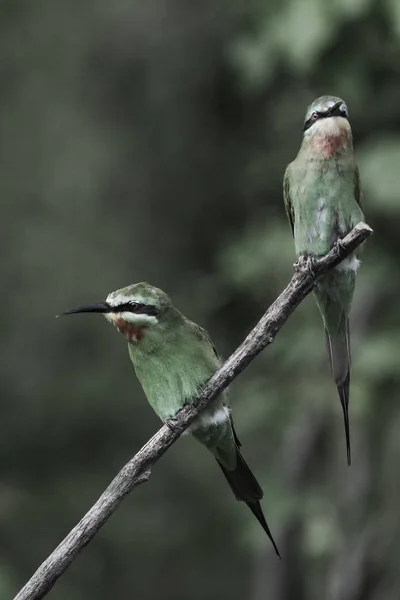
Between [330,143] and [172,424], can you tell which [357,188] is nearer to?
[330,143]

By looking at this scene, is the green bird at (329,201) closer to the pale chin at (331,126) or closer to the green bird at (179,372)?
the pale chin at (331,126)

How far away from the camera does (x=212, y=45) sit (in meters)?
6.33

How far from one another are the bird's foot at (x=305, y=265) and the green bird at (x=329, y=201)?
2.5 inches

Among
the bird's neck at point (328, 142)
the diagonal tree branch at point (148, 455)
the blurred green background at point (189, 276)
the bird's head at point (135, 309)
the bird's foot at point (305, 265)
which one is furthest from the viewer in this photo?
the blurred green background at point (189, 276)

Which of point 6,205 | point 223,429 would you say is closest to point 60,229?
point 6,205

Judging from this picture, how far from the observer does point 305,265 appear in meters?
2.36

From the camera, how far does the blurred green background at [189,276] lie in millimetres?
4855

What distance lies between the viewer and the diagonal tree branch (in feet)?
7.11

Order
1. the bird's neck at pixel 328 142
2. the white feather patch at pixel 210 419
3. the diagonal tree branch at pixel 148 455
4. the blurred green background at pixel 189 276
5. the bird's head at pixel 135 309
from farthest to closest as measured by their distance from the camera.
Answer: the blurred green background at pixel 189 276
the white feather patch at pixel 210 419
the bird's neck at pixel 328 142
the bird's head at pixel 135 309
the diagonal tree branch at pixel 148 455

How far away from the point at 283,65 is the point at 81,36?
280cm

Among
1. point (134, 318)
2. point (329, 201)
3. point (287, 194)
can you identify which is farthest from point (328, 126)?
point (134, 318)

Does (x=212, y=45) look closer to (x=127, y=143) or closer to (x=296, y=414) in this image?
(x=127, y=143)

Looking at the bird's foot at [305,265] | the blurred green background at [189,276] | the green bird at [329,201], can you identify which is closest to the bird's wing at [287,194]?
the green bird at [329,201]

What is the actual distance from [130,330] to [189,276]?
420 cm
